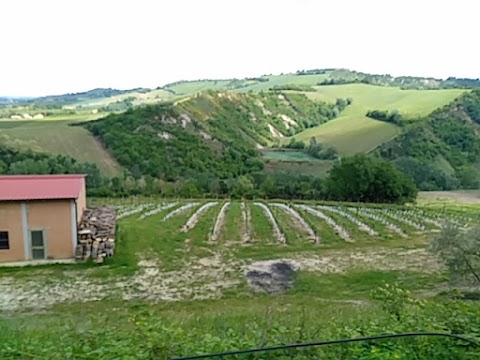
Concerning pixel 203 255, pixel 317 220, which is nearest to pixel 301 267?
pixel 203 255

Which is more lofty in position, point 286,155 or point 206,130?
point 206,130

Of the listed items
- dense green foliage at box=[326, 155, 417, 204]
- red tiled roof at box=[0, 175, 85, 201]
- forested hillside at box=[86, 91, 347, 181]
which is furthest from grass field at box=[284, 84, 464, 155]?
red tiled roof at box=[0, 175, 85, 201]

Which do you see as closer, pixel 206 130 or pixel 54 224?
pixel 54 224

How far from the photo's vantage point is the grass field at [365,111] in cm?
7125

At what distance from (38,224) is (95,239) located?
214 cm

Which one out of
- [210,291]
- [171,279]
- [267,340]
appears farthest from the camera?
[171,279]

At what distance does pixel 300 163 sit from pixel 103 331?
6042 centimetres

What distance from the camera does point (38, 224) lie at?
17219 millimetres

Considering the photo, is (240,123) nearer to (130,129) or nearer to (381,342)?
(130,129)

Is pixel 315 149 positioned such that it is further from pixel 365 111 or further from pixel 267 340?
pixel 267 340

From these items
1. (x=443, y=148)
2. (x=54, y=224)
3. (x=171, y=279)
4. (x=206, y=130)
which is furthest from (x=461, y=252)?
(x=206, y=130)

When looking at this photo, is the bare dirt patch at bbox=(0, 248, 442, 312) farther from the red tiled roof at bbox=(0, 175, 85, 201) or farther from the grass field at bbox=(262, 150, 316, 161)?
the grass field at bbox=(262, 150, 316, 161)

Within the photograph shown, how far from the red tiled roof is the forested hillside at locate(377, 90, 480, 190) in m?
44.0

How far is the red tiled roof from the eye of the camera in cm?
1695
